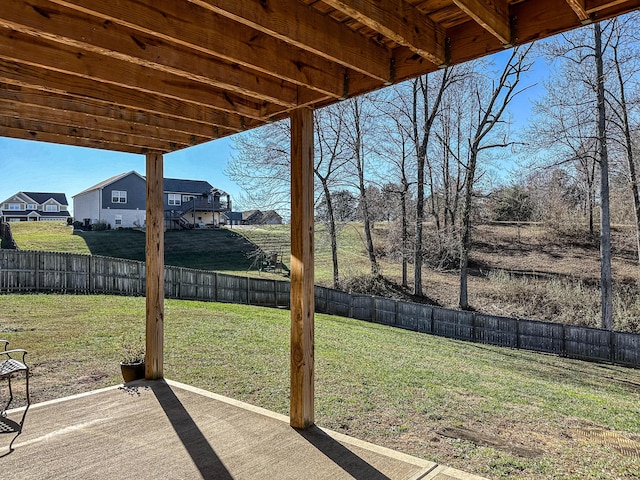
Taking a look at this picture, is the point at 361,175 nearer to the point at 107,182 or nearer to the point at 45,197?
the point at 107,182

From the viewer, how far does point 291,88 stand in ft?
9.23

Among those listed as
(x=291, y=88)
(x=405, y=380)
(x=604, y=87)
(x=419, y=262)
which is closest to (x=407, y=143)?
(x=419, y=262)

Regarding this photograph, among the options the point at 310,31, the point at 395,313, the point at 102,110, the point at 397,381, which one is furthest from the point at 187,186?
the point at 310,31

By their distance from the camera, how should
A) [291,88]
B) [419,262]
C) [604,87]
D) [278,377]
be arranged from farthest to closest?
[419,262], [604,87], [278,377], [291,88]

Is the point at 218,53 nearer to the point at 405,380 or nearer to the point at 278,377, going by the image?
the point at 278,377

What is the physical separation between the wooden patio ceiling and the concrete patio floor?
7.10 ft

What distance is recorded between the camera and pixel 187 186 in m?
29.3

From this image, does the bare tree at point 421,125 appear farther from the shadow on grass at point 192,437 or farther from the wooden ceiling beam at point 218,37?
the wooden ceiling beam at point 218,37

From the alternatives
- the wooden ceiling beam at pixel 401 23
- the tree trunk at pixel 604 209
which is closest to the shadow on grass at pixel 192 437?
the wooden ceiling beam at pixel 401 23

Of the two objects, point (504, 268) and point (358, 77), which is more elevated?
point (358, 77)

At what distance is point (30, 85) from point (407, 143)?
44.2ft

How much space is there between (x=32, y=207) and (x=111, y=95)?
42.5 m

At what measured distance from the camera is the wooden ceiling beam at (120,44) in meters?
1.76

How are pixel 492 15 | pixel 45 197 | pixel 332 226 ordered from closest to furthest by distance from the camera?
pixel 492 15 < pixel 332 226 < pixel 45 197
